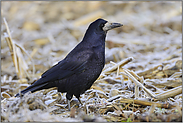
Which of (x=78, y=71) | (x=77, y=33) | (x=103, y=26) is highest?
(x=77, y=33)

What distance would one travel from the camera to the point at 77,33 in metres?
7.70

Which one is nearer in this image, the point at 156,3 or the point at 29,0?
the point at 29,0

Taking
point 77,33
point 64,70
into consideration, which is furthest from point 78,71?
point 77,33

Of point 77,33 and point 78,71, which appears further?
point 77,33

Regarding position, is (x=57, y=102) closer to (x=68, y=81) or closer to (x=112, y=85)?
(x=68, y=81)

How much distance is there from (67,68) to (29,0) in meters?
6.14

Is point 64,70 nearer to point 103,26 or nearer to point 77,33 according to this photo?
point 103,26

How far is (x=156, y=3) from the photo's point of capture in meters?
9.86

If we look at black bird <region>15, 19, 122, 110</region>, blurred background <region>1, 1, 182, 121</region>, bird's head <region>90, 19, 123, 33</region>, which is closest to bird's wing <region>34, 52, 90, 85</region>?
black bird <region>15, 19, 122, 110</region>

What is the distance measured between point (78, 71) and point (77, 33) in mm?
4379

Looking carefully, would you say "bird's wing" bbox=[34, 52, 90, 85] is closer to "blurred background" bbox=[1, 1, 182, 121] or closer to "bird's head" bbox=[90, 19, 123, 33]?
"bird's head" bbox=[90, 19, 123, 33]

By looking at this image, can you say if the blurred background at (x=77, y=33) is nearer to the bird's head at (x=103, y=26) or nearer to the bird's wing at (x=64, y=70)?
the bird's wing at (x=64, y=70)

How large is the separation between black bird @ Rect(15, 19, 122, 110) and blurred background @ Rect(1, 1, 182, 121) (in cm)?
132

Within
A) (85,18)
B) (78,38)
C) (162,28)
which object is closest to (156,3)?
(162,28)
